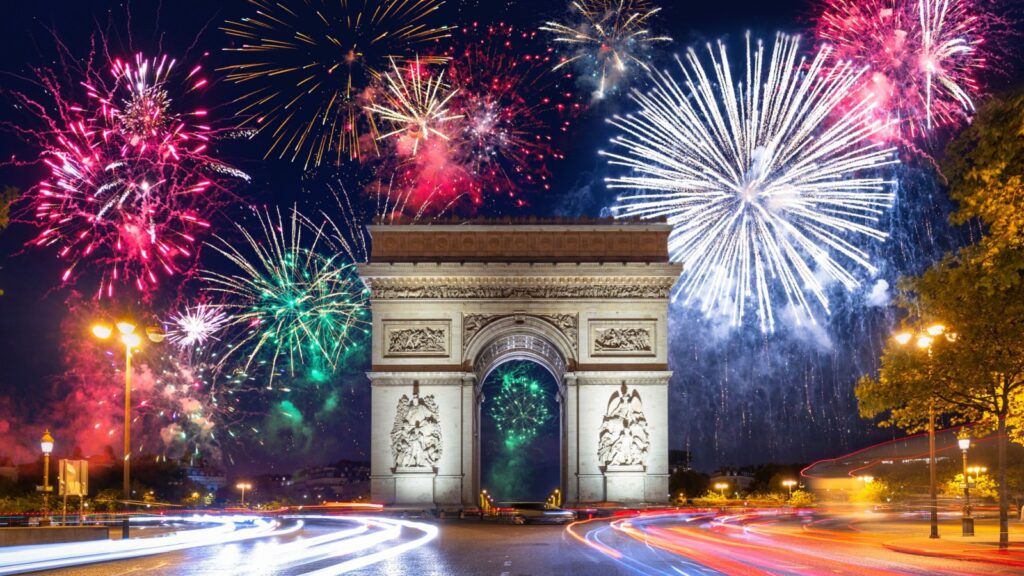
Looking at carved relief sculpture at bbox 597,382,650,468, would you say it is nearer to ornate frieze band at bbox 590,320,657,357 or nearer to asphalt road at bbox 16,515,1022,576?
ornate frieze band at bbox 590,320,657,357

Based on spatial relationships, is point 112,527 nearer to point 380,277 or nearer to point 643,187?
point 380,277

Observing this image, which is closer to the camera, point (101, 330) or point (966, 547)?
point (966, 547)

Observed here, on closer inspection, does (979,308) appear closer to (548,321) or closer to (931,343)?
(931,343)

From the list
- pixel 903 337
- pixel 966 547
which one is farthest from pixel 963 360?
pixel 966 547

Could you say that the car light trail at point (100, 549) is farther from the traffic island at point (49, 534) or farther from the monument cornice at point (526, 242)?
the monument cornice at point (526, 242)

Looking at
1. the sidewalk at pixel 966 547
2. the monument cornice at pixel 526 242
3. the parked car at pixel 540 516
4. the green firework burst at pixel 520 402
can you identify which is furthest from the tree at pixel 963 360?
the green firework burst at pixel 520 402

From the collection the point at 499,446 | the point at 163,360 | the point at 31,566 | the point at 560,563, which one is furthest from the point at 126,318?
the point at 499,446
